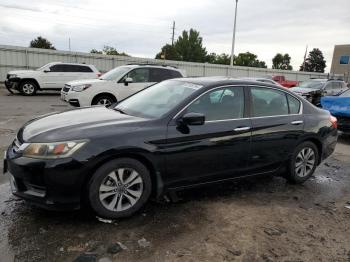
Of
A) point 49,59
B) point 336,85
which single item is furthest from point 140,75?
point 49,59

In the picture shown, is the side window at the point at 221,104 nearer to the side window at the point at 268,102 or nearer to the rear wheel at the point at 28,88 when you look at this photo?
the side window at the point at 268,102

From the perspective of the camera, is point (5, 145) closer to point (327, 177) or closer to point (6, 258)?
point (6, 258)

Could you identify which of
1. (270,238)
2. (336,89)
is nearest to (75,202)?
(270,238)

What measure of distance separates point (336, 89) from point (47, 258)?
1928 cm

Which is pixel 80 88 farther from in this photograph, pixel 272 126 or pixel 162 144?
pixel 162 144

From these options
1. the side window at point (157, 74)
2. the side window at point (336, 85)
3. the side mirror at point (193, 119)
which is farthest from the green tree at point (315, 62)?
the side mirror at point (193, 119)

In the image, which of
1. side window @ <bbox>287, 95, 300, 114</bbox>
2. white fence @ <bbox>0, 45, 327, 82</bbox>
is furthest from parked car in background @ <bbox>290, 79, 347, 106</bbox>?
side window @ <bbox>287, 95, 300, 114</bbox>

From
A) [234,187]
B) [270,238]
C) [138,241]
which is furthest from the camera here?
[234,187]

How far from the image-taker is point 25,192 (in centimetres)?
366

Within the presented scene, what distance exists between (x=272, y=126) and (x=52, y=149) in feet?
9.41

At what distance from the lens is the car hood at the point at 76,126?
369cm

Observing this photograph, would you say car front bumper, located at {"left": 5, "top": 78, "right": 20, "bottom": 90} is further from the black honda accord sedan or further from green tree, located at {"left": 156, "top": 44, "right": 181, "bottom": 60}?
green tree, located at {"left": 156, "top": 44, "right": 181, "bottom": 60}

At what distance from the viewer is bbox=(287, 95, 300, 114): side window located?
5.30 m

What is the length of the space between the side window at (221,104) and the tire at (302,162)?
4.08 ft
